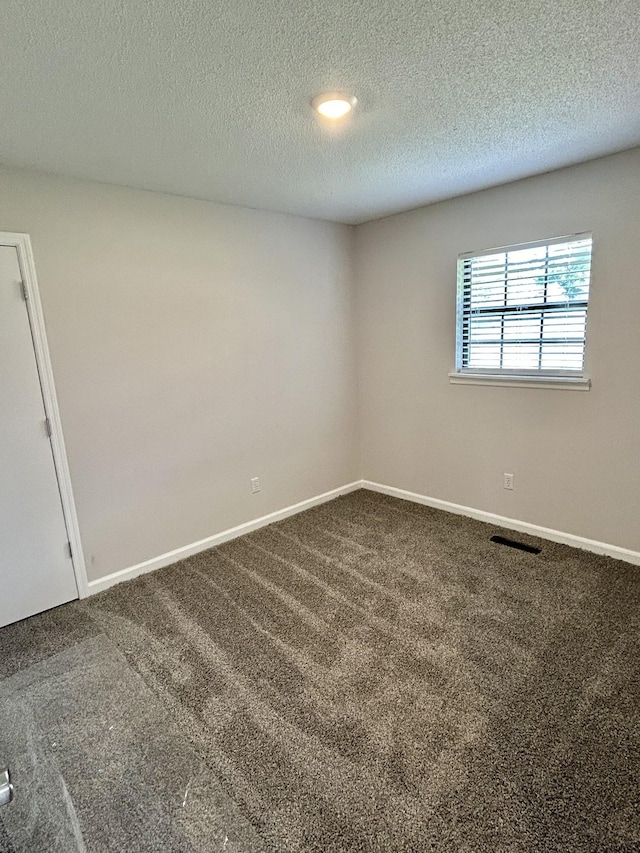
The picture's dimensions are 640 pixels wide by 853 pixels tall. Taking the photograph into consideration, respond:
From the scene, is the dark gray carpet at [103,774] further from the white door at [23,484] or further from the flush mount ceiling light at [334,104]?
the flush mount ceiling light at [334,104]

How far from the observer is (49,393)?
253 centimetres

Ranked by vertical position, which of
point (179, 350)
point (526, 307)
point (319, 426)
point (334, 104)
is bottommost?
point (319, 426)

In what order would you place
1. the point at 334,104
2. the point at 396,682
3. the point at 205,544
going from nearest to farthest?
the point at 334,104
the point at 396,682
the point at 205,544

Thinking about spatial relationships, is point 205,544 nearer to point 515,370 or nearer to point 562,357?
point 515,370

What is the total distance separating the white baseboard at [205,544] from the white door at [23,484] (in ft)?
0.84

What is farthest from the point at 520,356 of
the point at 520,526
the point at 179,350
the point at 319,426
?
the point at 179,350

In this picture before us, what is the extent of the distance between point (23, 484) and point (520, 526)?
131 inches

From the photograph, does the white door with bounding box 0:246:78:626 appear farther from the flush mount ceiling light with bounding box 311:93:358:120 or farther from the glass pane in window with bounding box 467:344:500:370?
the glass pane in window with bounding box 467:344:500:370

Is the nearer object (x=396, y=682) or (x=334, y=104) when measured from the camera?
(x=334, y=104)

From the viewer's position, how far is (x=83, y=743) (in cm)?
176

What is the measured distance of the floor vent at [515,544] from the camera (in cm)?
309

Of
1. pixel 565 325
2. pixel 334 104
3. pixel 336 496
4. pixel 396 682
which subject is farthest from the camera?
pixel 336 496

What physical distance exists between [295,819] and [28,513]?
6.81 feet

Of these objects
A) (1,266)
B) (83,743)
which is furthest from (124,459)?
(83,743)
